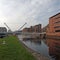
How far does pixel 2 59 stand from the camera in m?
15.1

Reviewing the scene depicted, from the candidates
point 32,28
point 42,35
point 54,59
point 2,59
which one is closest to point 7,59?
point 2,59

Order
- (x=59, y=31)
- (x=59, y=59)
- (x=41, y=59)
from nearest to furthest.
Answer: (x=41, y=59) → (x=59, y=59) → (x=59, y=31)

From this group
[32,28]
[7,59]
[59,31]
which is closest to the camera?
[7,59]

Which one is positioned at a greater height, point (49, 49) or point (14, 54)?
point (14, 54)

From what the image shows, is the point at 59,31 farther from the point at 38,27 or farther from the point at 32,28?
the point at 32,28

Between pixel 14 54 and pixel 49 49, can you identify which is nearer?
pixel 14 54

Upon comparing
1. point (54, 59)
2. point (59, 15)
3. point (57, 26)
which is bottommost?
point (54, 59)

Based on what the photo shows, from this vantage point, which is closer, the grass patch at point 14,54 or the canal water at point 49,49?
the grass patch at point 14,54

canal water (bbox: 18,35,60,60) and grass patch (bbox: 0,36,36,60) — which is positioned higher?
grass patch (bbox: 0,36,36,60)

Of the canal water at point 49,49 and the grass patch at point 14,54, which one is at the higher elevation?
the grass patch at point 14,54

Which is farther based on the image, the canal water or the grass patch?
the canal water

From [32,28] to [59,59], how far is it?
177363mm

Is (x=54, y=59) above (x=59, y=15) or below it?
below

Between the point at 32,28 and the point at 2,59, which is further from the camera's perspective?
the point at 32,28
